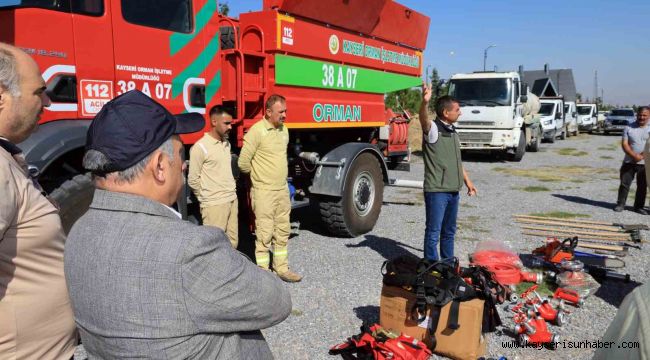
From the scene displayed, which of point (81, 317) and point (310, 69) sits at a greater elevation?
point (310, 69)

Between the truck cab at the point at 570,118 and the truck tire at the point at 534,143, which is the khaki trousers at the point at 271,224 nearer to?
the truck tire at the point at 534,143

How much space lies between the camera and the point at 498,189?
11.2 metres

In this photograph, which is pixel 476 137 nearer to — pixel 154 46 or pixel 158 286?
pixel 154 46

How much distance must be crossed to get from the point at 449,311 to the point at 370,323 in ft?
2.75

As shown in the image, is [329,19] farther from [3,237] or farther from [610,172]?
[610,172]

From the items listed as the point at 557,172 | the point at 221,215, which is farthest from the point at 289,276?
the point at 557,172

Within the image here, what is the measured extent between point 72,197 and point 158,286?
2.62 m

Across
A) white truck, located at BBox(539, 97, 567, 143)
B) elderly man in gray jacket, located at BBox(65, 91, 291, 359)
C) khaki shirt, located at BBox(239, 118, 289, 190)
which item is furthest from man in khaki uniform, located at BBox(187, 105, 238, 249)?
white truck, located at BBox(539, 97, 567, 143)

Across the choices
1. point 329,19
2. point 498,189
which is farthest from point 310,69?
point 498,189

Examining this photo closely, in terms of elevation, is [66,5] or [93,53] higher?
[66,5]

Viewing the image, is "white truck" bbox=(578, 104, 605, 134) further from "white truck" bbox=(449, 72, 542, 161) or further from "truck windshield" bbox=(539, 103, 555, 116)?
"white truck" bbox=(449, 72, 542, 161)

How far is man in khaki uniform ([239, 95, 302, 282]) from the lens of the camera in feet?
15.1

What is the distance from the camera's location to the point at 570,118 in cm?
2830

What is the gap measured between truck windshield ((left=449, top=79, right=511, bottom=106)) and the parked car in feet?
56.2
